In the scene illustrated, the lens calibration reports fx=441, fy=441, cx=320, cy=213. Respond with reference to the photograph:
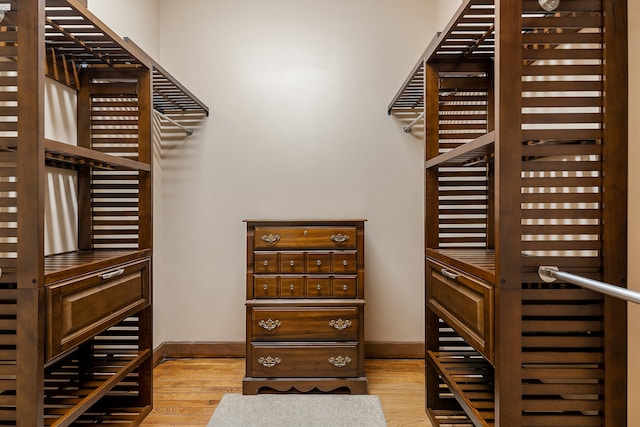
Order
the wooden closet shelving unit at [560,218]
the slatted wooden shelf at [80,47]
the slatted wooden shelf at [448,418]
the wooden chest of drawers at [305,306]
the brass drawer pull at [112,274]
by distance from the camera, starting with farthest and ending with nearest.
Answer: the wooden chest of drawers at [305,306] → the slatted wooden shelf at [448,418] → the brass drawer pull at [112,274] → the slatted wooden shelf at [80,47] → the wooden closet shelving unit at [560,218]

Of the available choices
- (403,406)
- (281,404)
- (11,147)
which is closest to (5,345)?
(11,147)

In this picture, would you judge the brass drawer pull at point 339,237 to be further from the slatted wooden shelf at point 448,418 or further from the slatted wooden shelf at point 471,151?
the slatted wooden shelf at point 448,418

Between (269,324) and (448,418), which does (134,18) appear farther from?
(448,418)

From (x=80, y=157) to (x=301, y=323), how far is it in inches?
55.5

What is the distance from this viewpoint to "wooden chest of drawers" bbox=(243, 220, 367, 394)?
97.1 inches

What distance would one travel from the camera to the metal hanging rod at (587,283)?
883 millimetres

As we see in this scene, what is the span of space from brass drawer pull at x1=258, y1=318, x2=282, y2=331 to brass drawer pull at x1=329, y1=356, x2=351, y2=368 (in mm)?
358

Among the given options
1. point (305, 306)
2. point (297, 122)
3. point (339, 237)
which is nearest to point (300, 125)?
point (297, 122)

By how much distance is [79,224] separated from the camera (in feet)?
7.32

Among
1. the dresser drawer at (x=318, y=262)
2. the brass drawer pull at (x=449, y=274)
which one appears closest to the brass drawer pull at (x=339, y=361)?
the dresser drawer at (x=318, y=262)

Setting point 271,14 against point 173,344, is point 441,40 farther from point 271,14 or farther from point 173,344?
point 173,344

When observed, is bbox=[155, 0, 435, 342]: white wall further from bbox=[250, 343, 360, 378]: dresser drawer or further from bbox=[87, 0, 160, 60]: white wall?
bbox=[250, 343, 360, 378]: dresser drawer

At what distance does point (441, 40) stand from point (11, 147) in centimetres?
159

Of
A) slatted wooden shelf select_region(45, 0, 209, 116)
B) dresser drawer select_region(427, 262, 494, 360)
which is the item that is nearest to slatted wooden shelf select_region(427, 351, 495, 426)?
dresser drawer select_region(427, 262, 494, 360)
